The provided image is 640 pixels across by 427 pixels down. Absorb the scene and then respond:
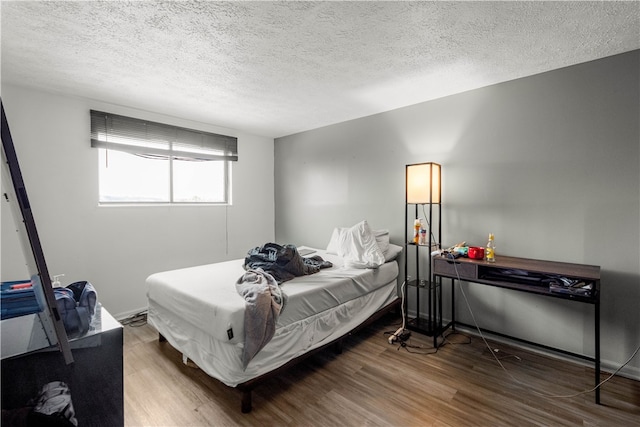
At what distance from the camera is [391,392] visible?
6.63 ft

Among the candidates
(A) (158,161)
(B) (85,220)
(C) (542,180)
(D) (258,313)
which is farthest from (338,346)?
(A) (158,161)

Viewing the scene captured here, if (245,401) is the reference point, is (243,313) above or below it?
above

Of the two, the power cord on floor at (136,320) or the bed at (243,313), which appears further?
the power cord on floor at (136,320)

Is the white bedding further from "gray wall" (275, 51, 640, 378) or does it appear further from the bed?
"gray wall" (275, 51, 640, 378)

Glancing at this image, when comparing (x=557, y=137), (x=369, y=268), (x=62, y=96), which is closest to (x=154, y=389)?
(x=369, y=268)

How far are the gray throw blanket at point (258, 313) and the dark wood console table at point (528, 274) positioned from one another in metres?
1.49

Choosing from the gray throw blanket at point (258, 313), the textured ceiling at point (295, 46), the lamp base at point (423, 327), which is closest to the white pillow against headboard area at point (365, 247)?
the lamp base at point (423, 327)

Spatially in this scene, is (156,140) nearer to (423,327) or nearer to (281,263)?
(281,263)

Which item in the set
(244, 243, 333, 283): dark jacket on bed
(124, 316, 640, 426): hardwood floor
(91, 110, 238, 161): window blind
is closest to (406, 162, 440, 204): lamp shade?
(244, 243, 333, 283): dark jacket on bed

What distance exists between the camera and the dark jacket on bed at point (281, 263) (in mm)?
2557

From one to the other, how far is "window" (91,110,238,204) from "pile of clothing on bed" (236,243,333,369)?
1718 mm

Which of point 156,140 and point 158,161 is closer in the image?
point 156,140

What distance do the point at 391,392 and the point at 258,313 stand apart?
3.51 feet

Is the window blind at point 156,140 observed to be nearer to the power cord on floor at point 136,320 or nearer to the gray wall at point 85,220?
the gray wall at point 85,220
